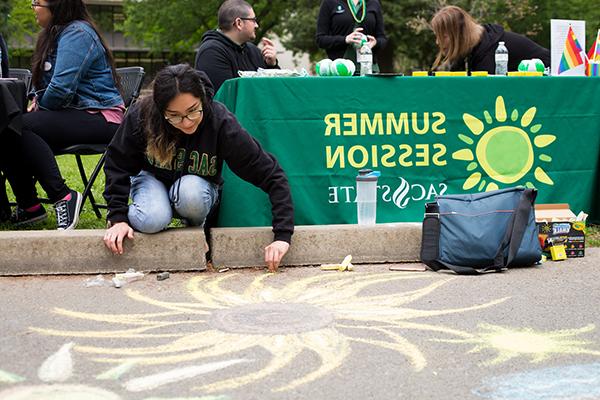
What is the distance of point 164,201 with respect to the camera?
430 centimetres

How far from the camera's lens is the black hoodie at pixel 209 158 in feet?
13.6

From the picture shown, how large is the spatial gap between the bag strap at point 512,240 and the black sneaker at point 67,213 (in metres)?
2.13

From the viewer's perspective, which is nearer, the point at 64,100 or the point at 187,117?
the point at 187,117

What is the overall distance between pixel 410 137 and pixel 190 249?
1595 mm

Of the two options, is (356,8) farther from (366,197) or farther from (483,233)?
(483,233)

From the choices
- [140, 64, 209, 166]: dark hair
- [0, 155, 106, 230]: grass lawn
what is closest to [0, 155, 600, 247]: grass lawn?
[0, 155, 106, 230]: grass lawn

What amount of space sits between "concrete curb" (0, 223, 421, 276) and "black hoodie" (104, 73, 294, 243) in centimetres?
21

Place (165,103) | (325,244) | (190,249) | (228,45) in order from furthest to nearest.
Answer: (228,45)
(325,244)
(190,249)
(165,103)

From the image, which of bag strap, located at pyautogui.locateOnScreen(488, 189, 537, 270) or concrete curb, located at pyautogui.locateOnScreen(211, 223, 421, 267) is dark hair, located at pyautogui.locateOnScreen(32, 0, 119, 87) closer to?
concrete curb, located at pyautogui.locateOnScreen(211, 223, 421, 267)

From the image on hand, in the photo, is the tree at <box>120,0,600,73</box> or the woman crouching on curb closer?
the woman crouching on curb

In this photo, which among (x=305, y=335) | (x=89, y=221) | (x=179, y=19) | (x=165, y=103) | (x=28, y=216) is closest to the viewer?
(x=305, y=335)

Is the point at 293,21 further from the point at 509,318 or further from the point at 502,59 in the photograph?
the point at 509,318

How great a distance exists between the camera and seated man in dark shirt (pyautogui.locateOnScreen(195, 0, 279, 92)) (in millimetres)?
5504

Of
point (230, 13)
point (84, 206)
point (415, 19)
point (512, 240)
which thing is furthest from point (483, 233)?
point (415, 19)
